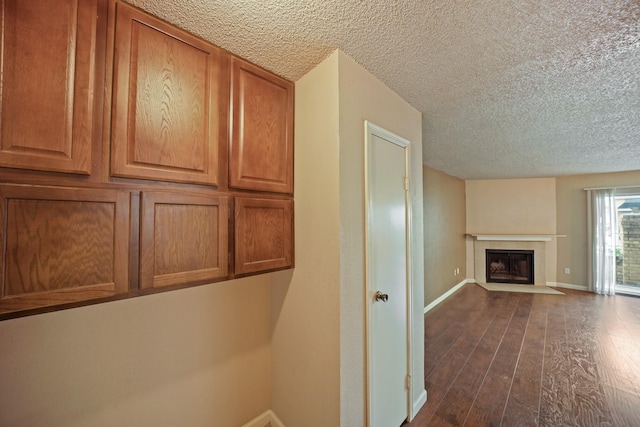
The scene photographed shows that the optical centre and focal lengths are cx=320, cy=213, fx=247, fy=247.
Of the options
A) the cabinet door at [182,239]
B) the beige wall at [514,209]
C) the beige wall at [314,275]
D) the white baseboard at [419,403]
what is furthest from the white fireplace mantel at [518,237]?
the cabinet door at [182,239]

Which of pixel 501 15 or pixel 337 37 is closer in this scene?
pixel 501 15

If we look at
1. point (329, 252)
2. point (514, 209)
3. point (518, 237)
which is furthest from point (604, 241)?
point (329, 252)

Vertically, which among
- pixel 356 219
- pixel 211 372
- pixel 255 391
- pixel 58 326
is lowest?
pixel 255 391

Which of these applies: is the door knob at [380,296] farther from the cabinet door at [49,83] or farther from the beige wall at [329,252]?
the cabinet door at [49,83]

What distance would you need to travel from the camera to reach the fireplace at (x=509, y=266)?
575 cm

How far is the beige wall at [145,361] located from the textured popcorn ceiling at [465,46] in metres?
1.43

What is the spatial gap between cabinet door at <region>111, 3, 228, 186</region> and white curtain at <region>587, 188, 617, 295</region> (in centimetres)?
723

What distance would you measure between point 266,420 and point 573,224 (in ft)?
23.3

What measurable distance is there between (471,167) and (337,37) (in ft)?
14.3

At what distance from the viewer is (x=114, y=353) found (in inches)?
48.1

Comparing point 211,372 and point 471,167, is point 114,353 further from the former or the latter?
point 471,167

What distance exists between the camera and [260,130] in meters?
1.42

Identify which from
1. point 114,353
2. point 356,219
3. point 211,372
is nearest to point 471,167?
point 356,219

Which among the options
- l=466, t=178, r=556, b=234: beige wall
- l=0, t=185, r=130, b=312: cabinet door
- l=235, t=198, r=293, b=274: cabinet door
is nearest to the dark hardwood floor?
l=235, t=198, r=293, b=274: cabinet door
